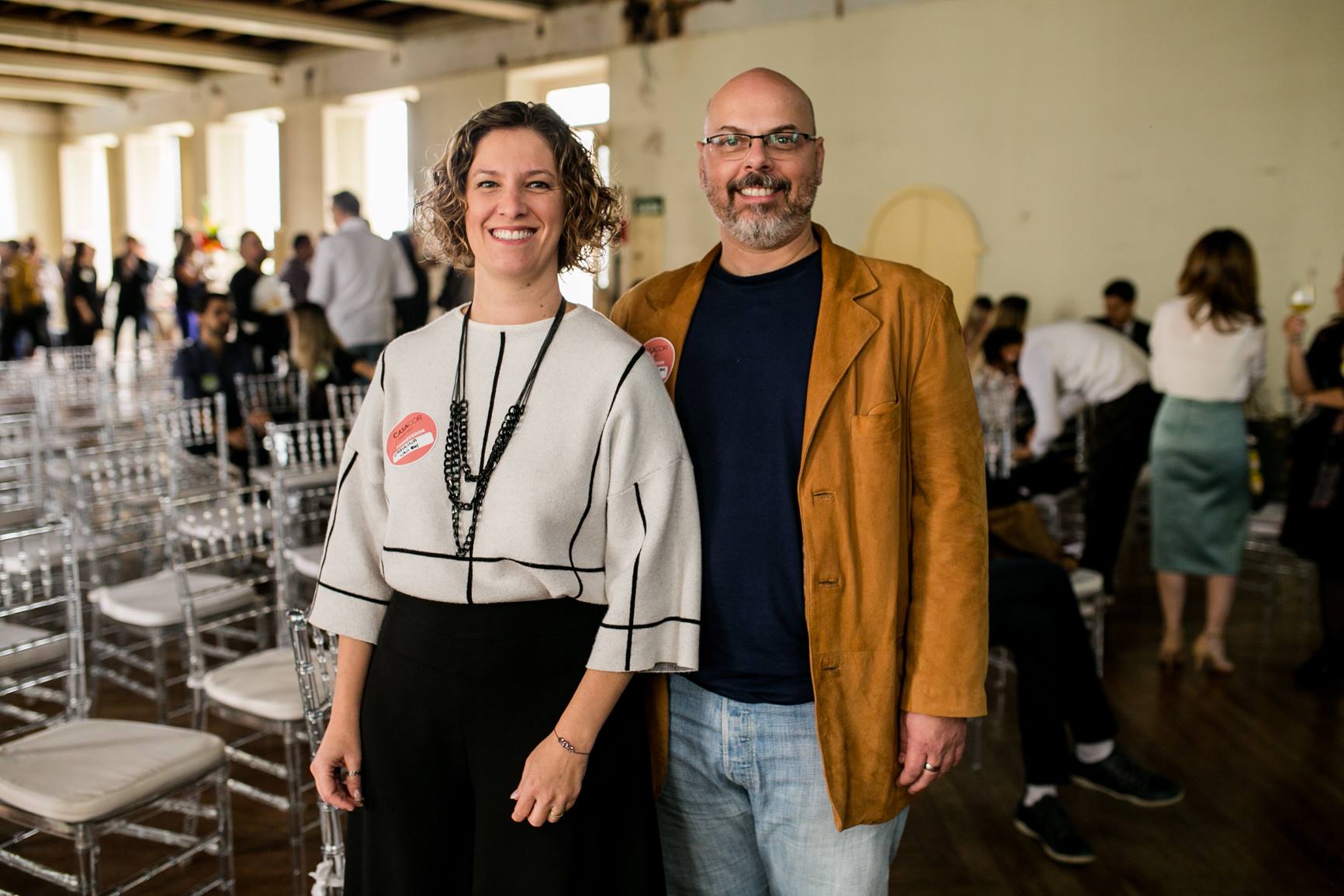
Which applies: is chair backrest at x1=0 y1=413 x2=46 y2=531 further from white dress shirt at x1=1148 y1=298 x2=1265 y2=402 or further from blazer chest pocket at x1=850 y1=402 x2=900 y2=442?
white dress shirt at x1=1148 y1=298 x2=1265 y2=402

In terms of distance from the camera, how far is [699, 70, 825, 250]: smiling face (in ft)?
5.10

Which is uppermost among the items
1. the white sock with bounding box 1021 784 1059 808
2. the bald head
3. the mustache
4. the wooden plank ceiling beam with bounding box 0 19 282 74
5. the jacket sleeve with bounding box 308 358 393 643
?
the wooden plank ceiling beam with bounding box 0 19 282 74

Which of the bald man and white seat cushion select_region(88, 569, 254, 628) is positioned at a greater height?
the bald man

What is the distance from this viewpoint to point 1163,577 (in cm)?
450

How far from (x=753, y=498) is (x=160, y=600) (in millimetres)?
2539

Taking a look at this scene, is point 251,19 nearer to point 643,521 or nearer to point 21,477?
point 21,477

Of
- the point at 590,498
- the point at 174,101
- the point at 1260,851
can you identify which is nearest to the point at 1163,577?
the point at 1260,851

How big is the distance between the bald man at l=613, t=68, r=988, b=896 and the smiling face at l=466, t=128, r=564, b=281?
24 centimetres

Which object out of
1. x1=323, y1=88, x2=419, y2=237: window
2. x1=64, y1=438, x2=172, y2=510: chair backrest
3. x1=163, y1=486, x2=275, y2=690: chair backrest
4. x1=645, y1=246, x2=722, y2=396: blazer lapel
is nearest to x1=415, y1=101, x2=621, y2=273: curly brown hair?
x1=645, y1=246, x2=722, y2=396: blazer lapel

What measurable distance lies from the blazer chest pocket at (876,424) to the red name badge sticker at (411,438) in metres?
0.57

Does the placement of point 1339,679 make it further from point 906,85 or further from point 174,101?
point 174,101

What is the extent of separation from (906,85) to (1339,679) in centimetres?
566

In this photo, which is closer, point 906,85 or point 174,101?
point 906,85

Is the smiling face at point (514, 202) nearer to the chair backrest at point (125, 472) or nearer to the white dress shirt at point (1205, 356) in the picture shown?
the chair backrest at point (125, 472)
